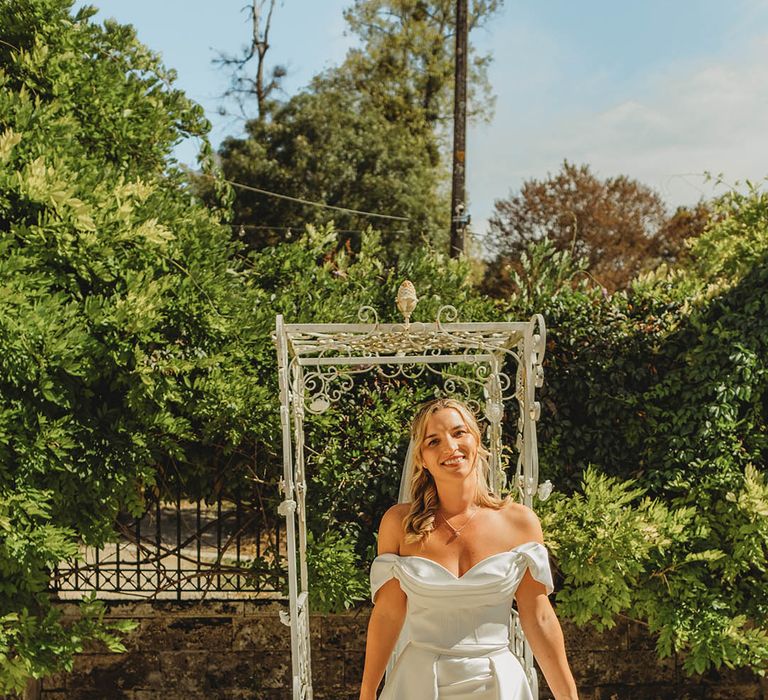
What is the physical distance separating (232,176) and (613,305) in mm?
14196

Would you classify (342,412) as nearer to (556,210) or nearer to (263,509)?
(263,509)

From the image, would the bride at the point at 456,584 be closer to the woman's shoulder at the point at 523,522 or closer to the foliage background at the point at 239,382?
the woman's shoulder at the point at 523,522

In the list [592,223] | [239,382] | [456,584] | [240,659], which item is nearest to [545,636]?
[456,584]

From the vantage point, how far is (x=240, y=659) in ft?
18.1

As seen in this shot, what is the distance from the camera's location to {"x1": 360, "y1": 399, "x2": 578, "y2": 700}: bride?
111 inches

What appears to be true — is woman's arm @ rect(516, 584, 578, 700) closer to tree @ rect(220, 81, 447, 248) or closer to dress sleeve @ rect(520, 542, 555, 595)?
dress sleeve @ rect(520, 542, 555, 595)

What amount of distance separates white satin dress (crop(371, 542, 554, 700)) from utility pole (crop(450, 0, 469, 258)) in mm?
7847

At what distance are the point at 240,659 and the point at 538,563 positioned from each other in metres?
3.29

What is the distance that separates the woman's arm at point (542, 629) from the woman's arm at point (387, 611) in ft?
1.34

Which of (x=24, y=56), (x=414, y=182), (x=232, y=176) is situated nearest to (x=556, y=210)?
(x=414, y=182)

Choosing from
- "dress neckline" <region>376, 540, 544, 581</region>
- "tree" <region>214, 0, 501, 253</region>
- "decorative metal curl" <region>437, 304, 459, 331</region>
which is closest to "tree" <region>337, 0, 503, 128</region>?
"tree" <region>214, 0, 501, 253</region>

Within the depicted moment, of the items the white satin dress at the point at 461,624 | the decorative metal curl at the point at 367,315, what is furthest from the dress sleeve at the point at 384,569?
the decorative metal curl at the point at 367,315

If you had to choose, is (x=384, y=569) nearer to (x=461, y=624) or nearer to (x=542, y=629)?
(x=461, y=624)

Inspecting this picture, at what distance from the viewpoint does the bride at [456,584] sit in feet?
9.25
